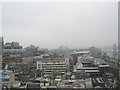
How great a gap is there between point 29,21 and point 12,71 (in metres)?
0.75

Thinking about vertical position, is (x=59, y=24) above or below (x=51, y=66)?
above

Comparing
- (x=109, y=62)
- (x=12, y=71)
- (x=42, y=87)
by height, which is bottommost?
(x=42, y=87)

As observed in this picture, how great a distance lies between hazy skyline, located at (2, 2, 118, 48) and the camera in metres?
1.74

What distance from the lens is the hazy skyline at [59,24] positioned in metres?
1.74

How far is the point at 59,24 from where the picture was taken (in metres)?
1.88

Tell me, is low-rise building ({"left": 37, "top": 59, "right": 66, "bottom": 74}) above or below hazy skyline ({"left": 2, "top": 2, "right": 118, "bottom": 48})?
below

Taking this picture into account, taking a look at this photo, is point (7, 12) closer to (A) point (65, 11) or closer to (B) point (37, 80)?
(A) point (65, 11)

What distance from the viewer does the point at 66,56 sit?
6.12ft

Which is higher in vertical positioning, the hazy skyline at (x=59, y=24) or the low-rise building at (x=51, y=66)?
the hazy skyline at (x=59, y=24)

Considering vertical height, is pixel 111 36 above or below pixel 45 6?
below

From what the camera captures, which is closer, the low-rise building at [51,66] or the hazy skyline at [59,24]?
the hazy skyline at [59,24]

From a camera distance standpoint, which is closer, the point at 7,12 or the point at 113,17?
the point at 113,17

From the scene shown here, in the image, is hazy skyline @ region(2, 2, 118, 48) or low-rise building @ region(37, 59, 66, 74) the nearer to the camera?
hazy skyline @ region(2, 2, 118, 48)

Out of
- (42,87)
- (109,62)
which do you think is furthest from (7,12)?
(109,62)
